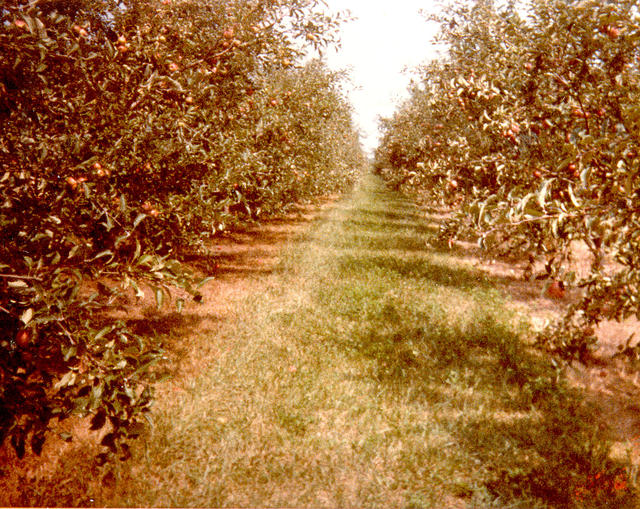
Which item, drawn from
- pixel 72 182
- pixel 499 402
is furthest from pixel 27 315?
pixel 499 402

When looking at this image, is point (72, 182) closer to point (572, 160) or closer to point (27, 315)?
point (27, 315)

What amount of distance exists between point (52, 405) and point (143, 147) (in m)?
2.83

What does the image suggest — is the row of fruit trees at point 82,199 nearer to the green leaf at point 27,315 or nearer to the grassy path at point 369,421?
the green leaf at point 27,315

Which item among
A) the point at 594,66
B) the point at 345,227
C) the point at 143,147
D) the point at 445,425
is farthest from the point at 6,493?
the point at 345,227

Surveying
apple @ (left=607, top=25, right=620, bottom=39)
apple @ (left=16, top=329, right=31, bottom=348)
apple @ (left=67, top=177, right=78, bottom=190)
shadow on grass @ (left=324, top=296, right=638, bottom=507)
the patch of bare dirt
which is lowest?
shadow on grass @ (left=324, top=296, right=638, bottom=507)

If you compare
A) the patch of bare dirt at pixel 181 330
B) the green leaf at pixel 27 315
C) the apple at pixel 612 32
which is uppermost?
the apple at pixel 612 32

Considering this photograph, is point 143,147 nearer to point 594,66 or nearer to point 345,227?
point 594,66

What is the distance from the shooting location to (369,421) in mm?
5426

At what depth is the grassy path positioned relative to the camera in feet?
14.3

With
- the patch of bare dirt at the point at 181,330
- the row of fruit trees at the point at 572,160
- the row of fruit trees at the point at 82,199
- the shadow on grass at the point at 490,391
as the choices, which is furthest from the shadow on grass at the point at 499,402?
the row of fruit trees at the point at 82,199

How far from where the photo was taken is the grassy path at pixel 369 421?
14.3 feet

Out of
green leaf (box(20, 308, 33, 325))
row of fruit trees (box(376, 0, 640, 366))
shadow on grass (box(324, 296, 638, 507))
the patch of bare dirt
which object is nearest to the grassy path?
shadow on grass (box(324, 296, 638, 507))

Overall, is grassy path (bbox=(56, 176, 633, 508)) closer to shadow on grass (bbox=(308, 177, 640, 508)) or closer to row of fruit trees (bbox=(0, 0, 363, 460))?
shadow on grass (bbox=(308, 177, 640, 508))

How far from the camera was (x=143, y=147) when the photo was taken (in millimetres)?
5109
